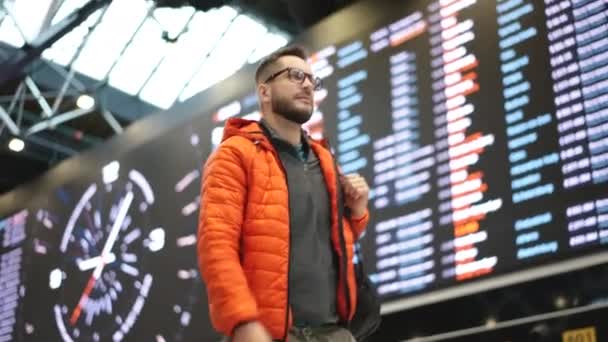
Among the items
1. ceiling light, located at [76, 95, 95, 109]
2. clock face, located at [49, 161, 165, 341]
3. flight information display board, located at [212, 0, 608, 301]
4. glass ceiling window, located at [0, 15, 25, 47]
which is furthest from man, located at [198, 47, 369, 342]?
ceiling light, located at [76, 95, 95, 109]

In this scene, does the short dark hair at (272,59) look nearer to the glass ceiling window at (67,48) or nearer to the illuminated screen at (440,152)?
the illuminated screen at (440,152)

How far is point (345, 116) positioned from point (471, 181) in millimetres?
1346

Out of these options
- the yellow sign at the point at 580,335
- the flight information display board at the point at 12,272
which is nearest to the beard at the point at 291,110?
Result: the yellow sign at the point at 580,335

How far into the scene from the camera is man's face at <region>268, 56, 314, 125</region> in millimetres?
3143

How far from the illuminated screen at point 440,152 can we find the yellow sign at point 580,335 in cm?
37

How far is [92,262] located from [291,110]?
6.37 metres

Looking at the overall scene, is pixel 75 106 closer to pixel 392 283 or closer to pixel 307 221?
pixel 392 283

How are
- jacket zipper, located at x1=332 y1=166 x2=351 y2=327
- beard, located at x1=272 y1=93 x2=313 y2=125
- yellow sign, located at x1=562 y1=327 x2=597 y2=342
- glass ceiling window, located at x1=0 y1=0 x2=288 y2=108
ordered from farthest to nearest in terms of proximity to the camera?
1. glass ceiling window, located at x1=0 y1=0 x2=288 y2=108
2. yellow sign, located at x1=562 y1=327 x2=597 y2=342
3. beard, located at x1=272 y1=93 x2=313 y2=125
4. jacket zipper, located at x1=332 y1=166 x2=351 y2=327

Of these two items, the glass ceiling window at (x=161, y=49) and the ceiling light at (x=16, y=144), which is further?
the glass ceiling window at (x=161, y=49)

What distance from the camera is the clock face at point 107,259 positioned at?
8.60 m

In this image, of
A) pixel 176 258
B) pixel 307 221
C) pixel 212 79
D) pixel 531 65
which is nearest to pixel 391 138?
pixel 531 65

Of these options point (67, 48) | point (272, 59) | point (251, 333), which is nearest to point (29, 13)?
point (67, 48)

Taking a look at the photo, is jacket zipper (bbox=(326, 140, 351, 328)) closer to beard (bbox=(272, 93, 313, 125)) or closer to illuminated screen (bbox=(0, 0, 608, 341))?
beard (bbox=(272, 93, 313, 125))

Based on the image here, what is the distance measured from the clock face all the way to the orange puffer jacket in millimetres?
5552
